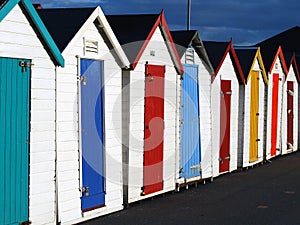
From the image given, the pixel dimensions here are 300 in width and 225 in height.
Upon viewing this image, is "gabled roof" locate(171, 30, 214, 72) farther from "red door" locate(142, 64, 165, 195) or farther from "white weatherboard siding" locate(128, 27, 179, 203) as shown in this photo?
"red door" locate(142, 64, 165, 195)

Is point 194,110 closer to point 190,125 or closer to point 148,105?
point 190,125

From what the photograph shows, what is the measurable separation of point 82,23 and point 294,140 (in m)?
14.8

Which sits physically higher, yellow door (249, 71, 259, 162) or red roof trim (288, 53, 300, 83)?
red roof trim (288, 53, 300, 83)

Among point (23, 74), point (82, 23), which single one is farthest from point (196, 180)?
point (23, 74)

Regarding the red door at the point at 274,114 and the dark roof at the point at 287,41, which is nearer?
the red door at the point at 274,114

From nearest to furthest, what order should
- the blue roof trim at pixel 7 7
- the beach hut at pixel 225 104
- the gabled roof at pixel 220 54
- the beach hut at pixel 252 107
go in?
the blue roof trim at pixel 7 7 → the beach hut at pixel 225 104 → the gabled roof at pixel 220 54 → the beach hut at pixel 252 107

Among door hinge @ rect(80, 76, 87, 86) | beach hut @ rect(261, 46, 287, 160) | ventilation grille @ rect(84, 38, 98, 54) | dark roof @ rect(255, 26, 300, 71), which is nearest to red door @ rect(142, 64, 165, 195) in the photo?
ventilation grille @ rect(84, 38, 98, 54)

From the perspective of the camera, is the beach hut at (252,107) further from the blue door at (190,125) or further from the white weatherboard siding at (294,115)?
the blue door at (190,125)

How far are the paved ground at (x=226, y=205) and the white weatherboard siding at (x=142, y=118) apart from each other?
0.40m

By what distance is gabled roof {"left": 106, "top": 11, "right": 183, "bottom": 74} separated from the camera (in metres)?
11.8

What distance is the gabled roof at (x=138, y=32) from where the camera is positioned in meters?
11.8

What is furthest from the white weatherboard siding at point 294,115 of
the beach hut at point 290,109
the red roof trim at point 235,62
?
the red roof trim at point 235,62

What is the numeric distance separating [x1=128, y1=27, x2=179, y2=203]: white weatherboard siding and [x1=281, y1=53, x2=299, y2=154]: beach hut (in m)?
9.32

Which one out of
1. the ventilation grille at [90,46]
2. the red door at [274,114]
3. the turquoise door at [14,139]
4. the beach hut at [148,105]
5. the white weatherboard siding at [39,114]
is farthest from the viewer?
the red door at [274,114]
